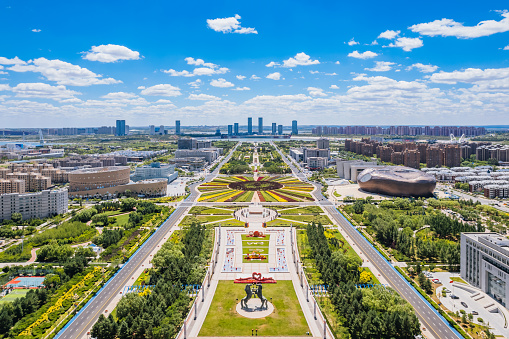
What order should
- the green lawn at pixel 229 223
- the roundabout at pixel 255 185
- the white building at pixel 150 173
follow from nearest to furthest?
the green lawn at pixel 229 223 < the roundabout at pixel 255 185 < the white building at pixel 150 173

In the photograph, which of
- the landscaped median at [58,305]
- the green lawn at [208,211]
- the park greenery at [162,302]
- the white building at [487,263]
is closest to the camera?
the park greenery at [162,302]

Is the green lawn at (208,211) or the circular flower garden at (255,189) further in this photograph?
the circular flower garden at (255,189)

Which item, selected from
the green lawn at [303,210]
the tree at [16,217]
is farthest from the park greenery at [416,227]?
the tree at [16,217]

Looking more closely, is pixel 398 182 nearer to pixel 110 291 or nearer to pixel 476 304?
pixel 476 304

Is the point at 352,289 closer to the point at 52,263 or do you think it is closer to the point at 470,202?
the point at 52,263

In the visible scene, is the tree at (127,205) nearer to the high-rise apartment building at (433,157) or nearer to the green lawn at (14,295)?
the green lawn at (14,295)

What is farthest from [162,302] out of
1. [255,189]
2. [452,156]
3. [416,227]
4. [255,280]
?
[452,156]
